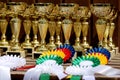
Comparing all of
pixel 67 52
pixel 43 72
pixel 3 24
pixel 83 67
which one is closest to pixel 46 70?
pixel 43 72

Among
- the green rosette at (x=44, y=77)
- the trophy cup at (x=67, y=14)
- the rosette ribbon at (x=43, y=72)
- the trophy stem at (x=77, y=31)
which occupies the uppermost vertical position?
the trophy cup at (x=67, y=14)

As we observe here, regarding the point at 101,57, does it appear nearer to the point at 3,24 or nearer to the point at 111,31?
the point at 111,31

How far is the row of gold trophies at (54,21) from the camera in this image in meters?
1.67

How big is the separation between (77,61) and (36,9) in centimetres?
37

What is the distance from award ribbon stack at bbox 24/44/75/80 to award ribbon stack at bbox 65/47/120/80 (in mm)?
33

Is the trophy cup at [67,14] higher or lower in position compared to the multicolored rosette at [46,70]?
higher

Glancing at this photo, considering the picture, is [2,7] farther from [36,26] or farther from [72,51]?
[72,51]

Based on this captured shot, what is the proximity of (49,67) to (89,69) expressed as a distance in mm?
125

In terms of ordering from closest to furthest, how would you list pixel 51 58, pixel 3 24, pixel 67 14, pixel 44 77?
pixel 44 77, pixel 51 58, pixel 67 14, pixel 3 24

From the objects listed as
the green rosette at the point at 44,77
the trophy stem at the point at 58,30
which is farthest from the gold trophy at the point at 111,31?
the green rosette at the point at 44,77

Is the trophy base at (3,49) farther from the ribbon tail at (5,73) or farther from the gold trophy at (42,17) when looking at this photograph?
the ribbon tail at (5,73)

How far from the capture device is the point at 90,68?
1.31 metres

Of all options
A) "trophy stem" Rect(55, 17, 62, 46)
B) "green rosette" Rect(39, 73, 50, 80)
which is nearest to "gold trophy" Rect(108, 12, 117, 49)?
"trophy stem" Rect(55, 17, 62, 46)

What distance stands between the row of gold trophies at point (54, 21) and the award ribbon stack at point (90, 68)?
0.26 metres
